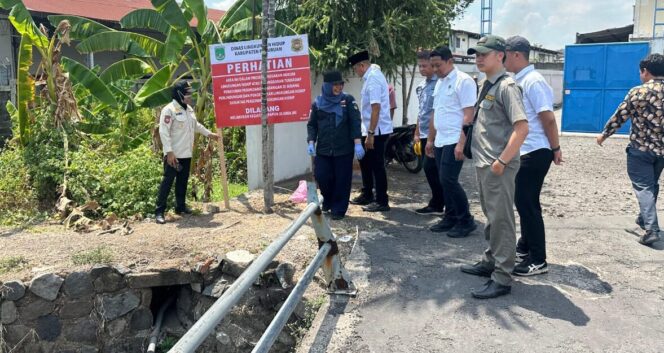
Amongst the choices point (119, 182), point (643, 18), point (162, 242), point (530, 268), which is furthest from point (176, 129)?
point (643, 18)

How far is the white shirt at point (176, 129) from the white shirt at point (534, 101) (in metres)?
3.88

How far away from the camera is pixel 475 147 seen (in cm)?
428

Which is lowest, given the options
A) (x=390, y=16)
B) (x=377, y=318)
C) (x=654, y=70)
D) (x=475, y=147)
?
(x=377, y=318)

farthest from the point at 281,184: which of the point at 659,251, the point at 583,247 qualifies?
the point at 659,251

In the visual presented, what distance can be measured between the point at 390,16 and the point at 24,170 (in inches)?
230

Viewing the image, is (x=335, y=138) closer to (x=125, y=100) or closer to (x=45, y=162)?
(x=45, y=162)

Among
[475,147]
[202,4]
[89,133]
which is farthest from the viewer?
[89,133]

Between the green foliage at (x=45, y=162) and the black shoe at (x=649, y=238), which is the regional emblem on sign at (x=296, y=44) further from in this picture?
the black shoe at (x=649, y=238)

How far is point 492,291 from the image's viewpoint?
4.24 m

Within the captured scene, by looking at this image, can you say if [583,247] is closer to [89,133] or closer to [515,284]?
[515,284]

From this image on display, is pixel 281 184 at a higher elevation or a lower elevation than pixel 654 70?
lower

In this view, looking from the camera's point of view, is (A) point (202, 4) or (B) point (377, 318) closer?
(B) point (377, 318)

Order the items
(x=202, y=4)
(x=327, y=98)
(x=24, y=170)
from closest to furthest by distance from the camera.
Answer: (x=327, y=98), (x=24, y=170), (x=202, y=4)

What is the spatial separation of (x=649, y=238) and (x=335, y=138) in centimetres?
343
